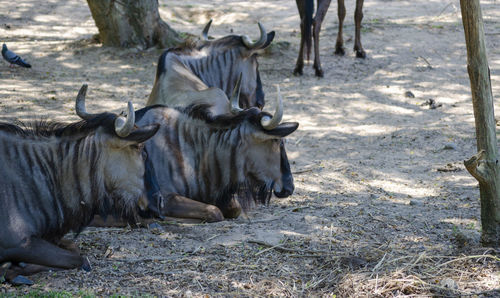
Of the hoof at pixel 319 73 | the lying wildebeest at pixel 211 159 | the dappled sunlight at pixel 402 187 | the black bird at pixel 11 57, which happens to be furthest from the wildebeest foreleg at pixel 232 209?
the hoof at pixel 319 73

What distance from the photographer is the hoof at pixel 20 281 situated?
3.61m

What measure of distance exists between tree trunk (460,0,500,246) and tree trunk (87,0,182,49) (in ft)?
24.2

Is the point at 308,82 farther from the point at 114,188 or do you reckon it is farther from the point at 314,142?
the point at 114,188

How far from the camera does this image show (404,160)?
6723 mm

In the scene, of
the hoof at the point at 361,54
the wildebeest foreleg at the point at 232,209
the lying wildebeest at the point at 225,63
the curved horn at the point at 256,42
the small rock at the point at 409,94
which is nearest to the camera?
the wildebeest foreleg at the point at 232,209

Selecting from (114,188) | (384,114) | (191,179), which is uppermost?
(114,188)

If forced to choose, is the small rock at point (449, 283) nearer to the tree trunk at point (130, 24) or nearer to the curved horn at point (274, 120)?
the curved horn at point (274, 120)

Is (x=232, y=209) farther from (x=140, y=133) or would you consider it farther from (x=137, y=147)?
(x=140, y=133)

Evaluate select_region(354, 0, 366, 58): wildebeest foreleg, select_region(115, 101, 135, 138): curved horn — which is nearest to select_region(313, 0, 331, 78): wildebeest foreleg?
select_region(354, 0, 366, 58): wildebeest foreleg

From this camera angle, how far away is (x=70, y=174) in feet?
13.4

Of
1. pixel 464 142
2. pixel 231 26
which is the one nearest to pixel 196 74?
pixel 464 142

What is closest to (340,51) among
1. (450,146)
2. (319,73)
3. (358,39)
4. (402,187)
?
(358,39)

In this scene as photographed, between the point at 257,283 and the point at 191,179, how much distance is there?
164 centimetres

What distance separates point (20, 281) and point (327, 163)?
375cm
